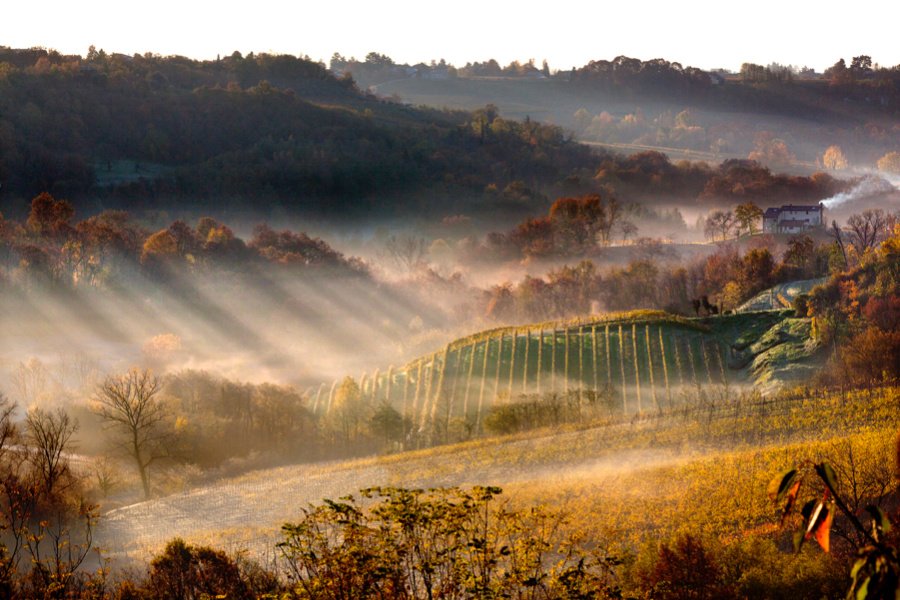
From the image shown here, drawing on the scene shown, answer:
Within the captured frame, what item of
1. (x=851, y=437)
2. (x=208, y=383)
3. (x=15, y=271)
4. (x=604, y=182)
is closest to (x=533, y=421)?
(x=851, y=437)

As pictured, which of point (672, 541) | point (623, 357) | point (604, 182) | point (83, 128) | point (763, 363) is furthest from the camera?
point (604, 182)

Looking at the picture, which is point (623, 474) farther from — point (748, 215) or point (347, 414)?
point (748, 215)

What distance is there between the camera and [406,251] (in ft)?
472

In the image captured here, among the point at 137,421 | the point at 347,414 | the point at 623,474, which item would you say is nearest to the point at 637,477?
the point at 623,474

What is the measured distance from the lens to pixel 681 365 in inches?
2170

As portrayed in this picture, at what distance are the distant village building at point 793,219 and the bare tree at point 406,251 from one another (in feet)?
134

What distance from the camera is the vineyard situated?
171 feet

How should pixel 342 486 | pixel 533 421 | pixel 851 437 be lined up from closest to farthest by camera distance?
1. pixel 851 437
2. pixel 342 486
3. pixel 533 421

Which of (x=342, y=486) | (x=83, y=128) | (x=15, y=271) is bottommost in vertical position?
(x=342, y=486)

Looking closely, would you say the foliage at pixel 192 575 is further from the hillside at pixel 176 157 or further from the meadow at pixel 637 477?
the hillside at pixel 176 157

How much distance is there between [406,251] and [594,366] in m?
88.6

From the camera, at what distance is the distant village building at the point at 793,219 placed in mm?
124625

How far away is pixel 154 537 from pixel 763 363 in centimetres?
3045

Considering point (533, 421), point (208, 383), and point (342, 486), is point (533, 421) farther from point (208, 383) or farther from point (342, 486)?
point (208, 383)
